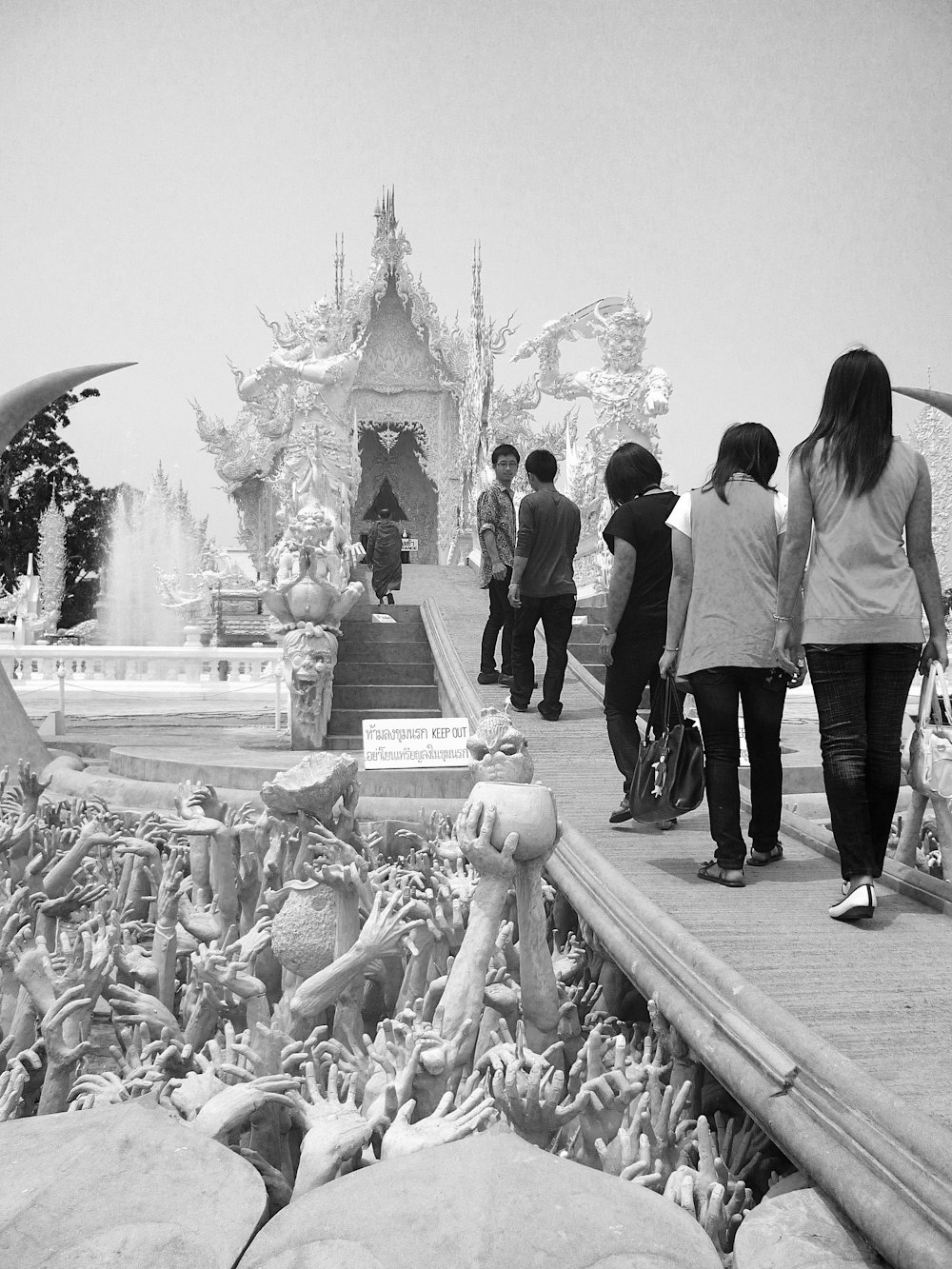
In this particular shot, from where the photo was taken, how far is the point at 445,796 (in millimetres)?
5504

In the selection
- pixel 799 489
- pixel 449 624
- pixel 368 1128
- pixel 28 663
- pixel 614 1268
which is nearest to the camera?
pixel 614 1268

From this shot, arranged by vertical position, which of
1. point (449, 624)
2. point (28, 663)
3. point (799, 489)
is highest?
point (799, 489)

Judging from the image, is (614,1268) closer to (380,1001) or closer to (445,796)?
(380,1001)

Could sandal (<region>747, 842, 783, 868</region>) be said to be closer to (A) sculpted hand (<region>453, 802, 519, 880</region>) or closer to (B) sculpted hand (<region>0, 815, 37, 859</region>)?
(A) sculpted hand (<region>453, 802, 519, 880</region>)

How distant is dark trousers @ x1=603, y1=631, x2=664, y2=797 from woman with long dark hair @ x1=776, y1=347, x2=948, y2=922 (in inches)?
55.3

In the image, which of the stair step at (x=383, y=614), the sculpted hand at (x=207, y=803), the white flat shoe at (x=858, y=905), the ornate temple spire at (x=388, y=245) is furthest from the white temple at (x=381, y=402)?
the white flat shoe at (x=858, y=905)

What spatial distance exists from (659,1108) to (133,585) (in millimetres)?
29387

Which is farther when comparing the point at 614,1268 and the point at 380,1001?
the point at 380,1001

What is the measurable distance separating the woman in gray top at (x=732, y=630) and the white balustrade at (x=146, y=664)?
10089 millimetres

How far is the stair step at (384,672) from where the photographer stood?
28.2 ft

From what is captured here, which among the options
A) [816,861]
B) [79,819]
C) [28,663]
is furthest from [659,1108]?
[28,663]

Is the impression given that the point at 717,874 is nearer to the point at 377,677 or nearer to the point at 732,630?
the point at 732,630

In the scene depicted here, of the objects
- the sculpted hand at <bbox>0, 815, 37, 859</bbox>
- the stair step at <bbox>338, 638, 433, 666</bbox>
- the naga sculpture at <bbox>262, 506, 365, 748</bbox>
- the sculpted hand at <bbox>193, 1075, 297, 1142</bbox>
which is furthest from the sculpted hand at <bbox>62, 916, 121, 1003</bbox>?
the stair step at <bbox>338, 638, 433, 666</bbox>

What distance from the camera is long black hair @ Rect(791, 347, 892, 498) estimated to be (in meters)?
3.15
